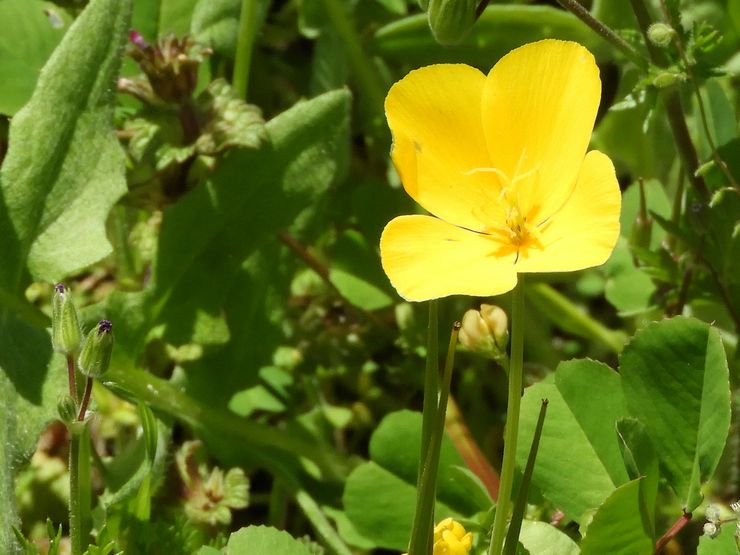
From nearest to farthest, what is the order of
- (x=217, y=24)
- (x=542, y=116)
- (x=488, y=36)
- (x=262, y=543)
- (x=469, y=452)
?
(x=262, y=543) → (x=542, y=116) → (x=469, y=452) → (x=217, y=24) → (x=488, y=36)

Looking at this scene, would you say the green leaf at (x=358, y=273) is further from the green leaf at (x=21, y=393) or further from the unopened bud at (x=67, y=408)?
the unopened bud at (x=67, y=408)

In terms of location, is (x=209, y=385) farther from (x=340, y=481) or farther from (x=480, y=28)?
(x=480, y=28)

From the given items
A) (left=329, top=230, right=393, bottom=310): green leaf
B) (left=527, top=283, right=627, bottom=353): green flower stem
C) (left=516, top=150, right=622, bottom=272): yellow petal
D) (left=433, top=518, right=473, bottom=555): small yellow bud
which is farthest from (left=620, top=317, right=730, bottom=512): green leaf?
(left=329, top=230, right=393, bottom=310): green leaf

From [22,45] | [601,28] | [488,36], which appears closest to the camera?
[601,28]

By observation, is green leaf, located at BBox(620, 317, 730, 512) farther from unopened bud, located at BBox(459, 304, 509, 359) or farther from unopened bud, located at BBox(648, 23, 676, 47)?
unopened bud, located at BBox(648, 23, 676, 47)

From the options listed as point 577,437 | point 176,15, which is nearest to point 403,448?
point 577,437

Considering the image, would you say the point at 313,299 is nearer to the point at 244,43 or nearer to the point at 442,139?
the point at 244,43
